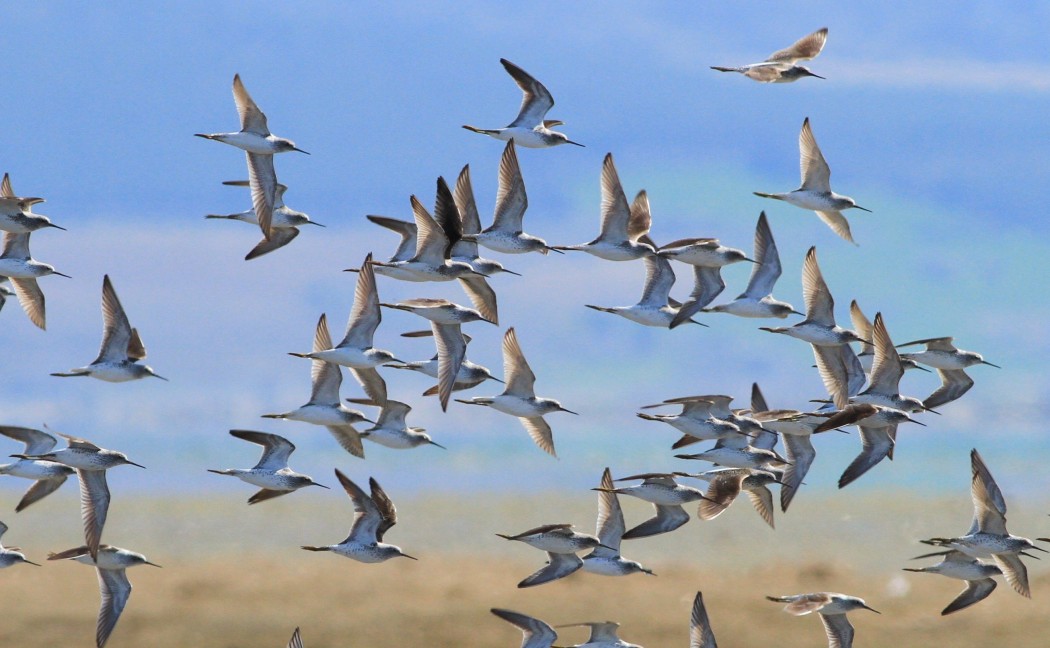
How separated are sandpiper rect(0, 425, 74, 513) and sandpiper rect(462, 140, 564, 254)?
32.0ft

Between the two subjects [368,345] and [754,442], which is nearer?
[368,345]

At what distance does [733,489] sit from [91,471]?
12.8 metres

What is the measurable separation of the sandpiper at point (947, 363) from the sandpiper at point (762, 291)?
322 cm

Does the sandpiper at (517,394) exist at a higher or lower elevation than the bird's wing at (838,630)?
higher

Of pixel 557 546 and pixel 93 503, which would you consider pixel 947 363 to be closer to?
pixel 557 546

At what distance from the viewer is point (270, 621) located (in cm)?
4959

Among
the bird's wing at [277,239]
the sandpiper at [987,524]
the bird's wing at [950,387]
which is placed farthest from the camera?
the bird's wing at [950,387]

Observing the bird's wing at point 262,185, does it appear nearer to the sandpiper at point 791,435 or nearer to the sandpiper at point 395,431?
the sandpiper at point 395,431

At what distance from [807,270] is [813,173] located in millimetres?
2088

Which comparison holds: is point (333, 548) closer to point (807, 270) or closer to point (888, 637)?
point (807, 270)

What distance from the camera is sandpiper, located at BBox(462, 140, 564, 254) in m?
27.7

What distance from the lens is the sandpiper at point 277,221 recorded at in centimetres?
2972

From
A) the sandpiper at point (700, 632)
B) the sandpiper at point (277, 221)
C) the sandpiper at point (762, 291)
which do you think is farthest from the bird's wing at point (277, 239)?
the sandpiper at point (700, 632)

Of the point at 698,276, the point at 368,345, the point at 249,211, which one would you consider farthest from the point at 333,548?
the point at 698,276
